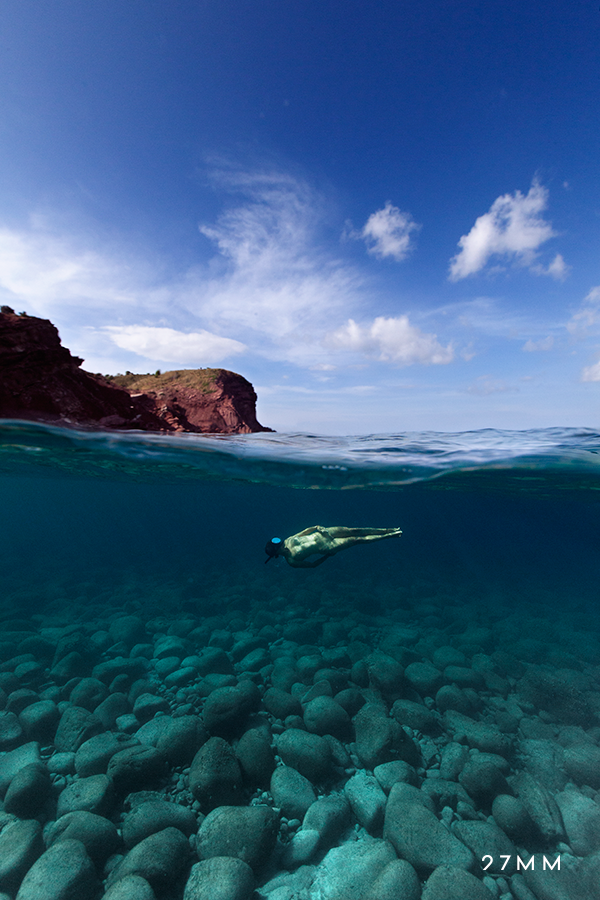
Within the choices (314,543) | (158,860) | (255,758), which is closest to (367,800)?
(255,758)

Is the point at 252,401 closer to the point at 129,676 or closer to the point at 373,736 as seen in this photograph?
the point at 129,676

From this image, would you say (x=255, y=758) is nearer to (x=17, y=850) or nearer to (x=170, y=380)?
(x=17, y=850)

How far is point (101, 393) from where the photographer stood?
12.0 metres

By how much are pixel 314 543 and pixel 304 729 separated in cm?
365

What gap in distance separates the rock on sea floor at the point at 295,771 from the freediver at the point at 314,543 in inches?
105

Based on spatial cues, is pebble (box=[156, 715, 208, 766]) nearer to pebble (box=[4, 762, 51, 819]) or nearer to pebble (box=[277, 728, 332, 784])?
pebble (box=[277, 728, 332, 784])

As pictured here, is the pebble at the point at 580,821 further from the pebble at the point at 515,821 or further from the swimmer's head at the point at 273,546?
the swimmer's head at the point at 273,546

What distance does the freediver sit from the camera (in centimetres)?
884

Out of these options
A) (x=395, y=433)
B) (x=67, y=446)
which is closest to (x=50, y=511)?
(x=67, y=446)

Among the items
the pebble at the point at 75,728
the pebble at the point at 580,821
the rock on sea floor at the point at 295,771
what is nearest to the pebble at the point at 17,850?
the rock on sea floor at the point at 295,771

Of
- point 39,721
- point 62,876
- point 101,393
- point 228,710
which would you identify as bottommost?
point 39,721

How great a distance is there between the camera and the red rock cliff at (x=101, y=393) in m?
9.23

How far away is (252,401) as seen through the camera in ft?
55.7

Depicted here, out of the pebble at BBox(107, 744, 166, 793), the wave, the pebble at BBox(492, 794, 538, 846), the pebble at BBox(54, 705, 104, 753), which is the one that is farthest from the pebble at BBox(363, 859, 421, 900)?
the wave
